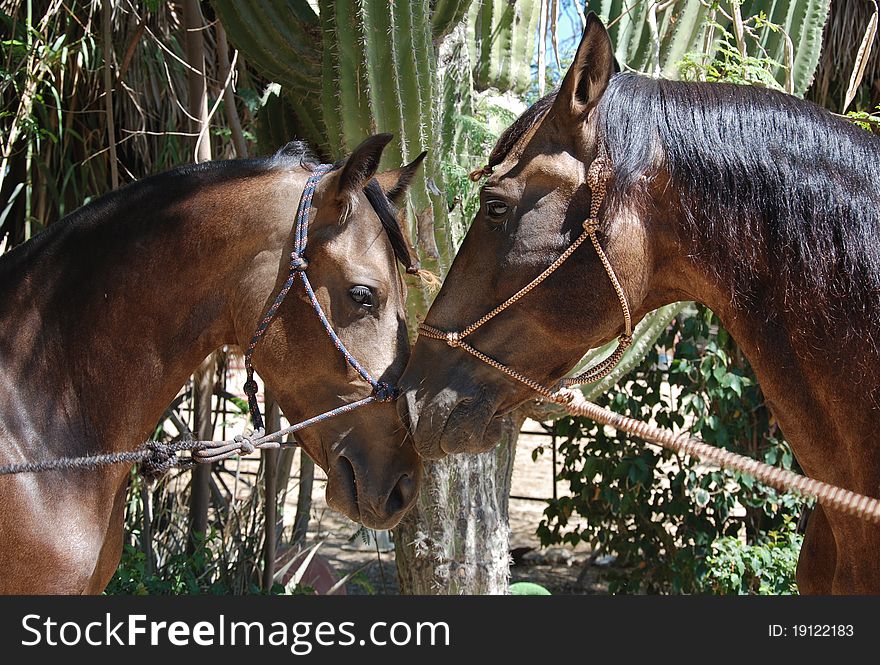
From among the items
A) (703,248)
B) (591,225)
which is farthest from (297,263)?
(703,248)

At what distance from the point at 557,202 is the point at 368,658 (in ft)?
3.79

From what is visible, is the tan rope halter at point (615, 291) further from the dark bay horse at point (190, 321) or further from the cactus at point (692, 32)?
the cactus at point (692, 32)

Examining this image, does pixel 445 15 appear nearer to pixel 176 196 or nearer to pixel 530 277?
pixel 176 196

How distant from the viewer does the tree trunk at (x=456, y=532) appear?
379 centimetres

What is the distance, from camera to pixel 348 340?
2.33 metres

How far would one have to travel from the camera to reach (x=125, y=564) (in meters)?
4.29

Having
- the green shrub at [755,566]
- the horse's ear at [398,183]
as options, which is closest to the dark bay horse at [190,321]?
the horse's ear at [398,183]

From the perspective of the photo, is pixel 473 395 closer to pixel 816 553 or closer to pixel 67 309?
pixel 816 553

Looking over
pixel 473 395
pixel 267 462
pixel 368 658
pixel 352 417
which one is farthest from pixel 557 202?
pixel 267 462

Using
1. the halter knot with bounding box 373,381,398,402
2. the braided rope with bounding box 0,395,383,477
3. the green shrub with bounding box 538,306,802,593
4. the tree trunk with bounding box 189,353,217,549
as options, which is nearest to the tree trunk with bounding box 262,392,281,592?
the tree trunk with bounding box 189,353,217,549

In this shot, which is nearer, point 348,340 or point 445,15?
point 348,340

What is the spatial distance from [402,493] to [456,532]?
58.2 inches

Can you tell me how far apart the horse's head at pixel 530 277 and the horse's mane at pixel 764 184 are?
0.26 feet

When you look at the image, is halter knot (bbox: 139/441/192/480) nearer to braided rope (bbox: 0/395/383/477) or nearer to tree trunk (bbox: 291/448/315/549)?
braided rope (bbox: 0/395/383/477)
